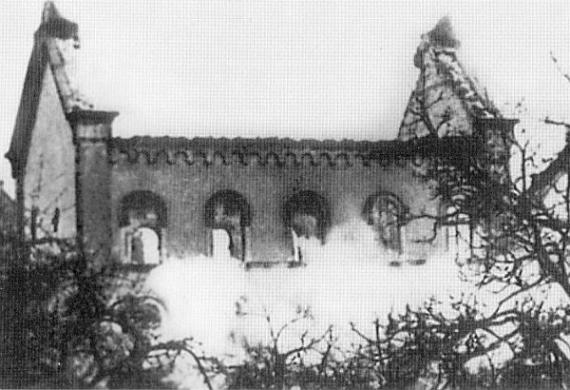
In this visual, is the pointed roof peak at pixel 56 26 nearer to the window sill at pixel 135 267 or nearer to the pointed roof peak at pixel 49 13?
the pointed roof peak at pixel 49 13

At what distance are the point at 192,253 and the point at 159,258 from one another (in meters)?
0.63

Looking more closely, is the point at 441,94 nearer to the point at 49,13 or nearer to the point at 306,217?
the point at 306,217

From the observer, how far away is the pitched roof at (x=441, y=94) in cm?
2258

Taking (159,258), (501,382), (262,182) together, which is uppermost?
(262,182)

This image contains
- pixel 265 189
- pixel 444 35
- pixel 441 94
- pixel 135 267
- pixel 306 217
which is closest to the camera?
pixel 135 267

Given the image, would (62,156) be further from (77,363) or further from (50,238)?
(77,363)

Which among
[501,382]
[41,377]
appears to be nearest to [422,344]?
[501,382]

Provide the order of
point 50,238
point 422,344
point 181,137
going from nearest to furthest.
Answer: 1. point 422,344
2. point 50,238
3. point 181,137

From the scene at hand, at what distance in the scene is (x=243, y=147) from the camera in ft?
69.5

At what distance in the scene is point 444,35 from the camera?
22.0 meters

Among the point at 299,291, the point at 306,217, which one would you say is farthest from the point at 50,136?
the point at 299,291

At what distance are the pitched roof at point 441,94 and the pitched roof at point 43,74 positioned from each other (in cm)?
662

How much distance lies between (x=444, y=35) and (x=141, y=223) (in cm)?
686

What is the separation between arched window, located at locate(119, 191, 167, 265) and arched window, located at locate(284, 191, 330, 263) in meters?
2.33
